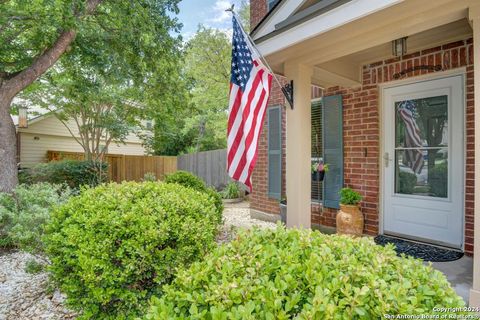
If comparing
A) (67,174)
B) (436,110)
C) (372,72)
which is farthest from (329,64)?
(67,174)

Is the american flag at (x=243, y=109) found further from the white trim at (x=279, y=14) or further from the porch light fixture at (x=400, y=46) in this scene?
the porch light fixture at (x=400, y=46)

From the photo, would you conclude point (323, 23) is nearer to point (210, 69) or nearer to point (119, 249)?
point (119, 249)

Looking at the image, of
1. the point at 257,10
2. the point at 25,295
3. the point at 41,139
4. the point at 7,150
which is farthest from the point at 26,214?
the point at 41,139

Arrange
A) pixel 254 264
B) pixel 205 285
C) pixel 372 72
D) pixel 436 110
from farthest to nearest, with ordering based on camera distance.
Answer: pixel 372 72 → pixel 436 110 → pixel 254 264 → pixel 205 285

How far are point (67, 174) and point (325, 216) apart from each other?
26.0 ft

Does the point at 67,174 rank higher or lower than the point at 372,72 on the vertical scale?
lower

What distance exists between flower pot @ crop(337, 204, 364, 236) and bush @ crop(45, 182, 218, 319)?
251 cm

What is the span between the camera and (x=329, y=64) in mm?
3768

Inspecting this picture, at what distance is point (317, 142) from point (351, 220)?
4.92 feet

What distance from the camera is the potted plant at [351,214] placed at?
4.18 metres

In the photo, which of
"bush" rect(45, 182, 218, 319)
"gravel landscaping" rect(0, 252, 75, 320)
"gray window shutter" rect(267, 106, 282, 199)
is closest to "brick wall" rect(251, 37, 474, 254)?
"gray window shutter" rect(267, 106, 282, 199)

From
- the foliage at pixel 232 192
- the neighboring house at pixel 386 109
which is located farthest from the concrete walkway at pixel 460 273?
the foliage at pixel 232 192

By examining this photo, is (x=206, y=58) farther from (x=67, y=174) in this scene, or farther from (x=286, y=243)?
(x=286, y=243)

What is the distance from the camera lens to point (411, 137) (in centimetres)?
394
